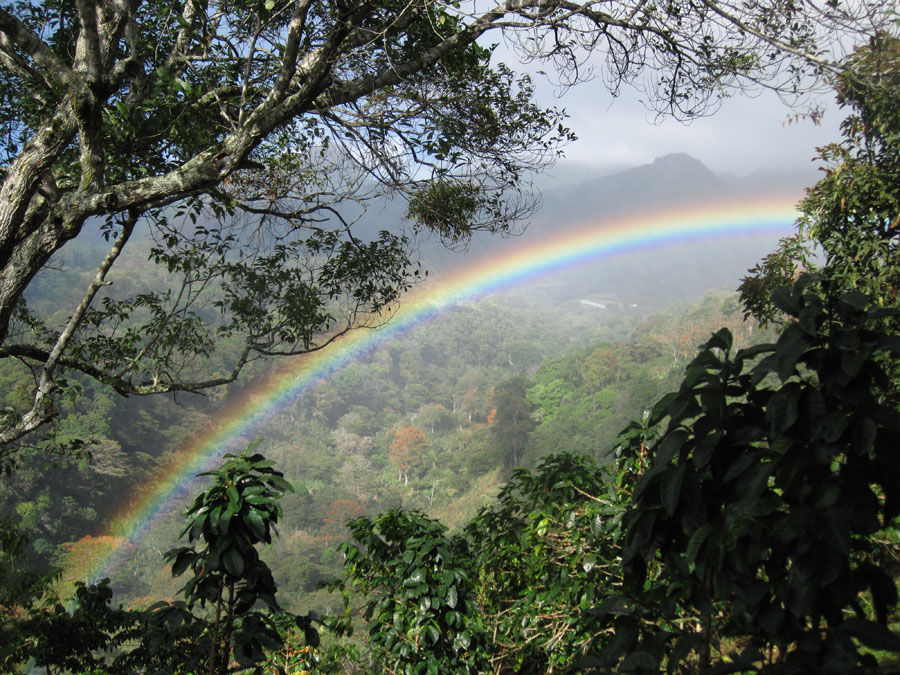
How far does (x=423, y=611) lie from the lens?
2129 millimetres

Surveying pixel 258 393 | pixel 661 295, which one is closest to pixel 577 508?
pixel 258 393

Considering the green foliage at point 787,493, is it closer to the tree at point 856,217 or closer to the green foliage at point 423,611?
the green foliage at point 423,611

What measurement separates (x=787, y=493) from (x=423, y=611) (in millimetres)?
1672

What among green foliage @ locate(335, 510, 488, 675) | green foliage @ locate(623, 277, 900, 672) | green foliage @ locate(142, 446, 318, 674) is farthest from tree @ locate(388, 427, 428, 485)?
green foliage @ locate(623, 277, 900, 672)

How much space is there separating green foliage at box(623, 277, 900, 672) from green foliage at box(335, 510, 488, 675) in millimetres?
1434

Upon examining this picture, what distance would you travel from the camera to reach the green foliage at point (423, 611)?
2104 mm

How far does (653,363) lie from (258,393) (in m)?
31.2

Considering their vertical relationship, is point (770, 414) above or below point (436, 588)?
above

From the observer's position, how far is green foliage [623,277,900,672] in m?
0.69

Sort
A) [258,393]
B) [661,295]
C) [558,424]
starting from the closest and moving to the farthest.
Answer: [558,424] < [258,393] < [661,295]

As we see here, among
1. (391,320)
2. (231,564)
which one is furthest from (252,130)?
(391,320)

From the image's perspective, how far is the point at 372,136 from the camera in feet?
11.6

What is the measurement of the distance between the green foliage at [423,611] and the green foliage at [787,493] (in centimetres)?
143

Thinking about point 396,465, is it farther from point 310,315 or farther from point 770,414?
point 770,414
